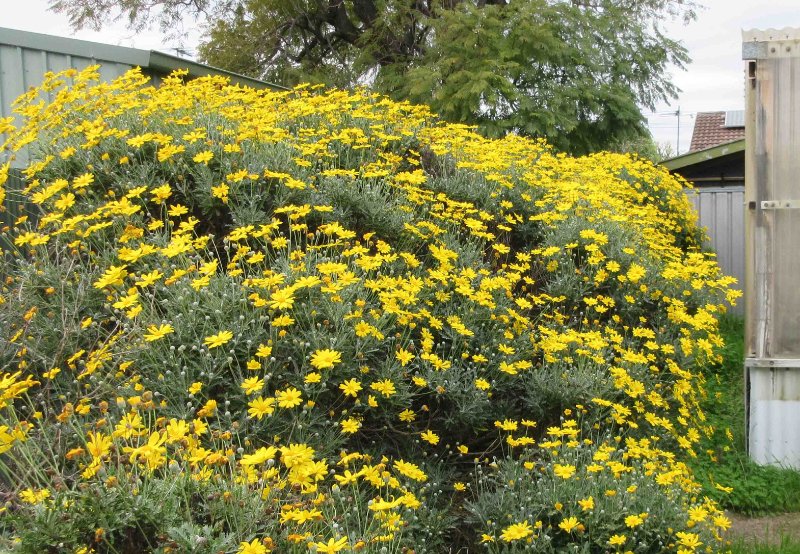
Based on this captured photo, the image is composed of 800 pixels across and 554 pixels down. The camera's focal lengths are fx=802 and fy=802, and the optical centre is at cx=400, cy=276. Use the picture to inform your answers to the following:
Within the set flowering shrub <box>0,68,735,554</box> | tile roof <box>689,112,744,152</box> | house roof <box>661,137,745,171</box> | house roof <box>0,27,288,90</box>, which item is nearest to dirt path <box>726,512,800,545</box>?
flowering shrub <box>0,68,735,554</box>

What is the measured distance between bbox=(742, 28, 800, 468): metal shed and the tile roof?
60.6 ft

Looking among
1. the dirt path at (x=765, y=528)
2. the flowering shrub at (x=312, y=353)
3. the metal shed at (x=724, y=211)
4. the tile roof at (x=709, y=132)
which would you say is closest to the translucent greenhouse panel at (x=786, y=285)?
the flowering shrub at (x=312, y=353)

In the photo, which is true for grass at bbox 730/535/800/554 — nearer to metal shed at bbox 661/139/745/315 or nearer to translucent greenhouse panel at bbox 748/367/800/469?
Result: translucent greenhouse panel at bbox 748/367/800/469

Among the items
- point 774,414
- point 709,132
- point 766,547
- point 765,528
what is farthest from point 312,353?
point 709,132

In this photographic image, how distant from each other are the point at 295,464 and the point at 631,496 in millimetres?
1383

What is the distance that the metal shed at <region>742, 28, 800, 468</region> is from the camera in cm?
541

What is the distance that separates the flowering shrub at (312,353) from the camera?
2330mm

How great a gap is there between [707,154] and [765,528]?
22.5 feet

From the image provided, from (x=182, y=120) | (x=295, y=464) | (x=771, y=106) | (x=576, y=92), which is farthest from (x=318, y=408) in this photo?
(x=576, y=92)

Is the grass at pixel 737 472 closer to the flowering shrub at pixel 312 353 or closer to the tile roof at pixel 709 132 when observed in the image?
the flowering shrub at pixel 312 353

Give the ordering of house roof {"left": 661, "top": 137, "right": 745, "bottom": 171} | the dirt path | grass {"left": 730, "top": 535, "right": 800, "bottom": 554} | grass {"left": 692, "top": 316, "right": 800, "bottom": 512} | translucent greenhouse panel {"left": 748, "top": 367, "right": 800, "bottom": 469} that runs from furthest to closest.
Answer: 1. house roof {"left": 661, "top": 137, "right": 745, "bottom": 171}
2. translucent greenhouse panel {"left": 748, "top": 367, "right": 800, "bottom": 469}
3. grass {"left": 692, "top": 316, "right": 800, "bottom": 512}
4. the dirt path
5. grass {"left": 730, "top": 535, "right": 800, "bottom": 554}

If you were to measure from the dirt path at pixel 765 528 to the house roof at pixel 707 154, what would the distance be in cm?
630

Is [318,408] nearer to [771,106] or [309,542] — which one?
[309,542]

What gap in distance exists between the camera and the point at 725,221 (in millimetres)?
10320
